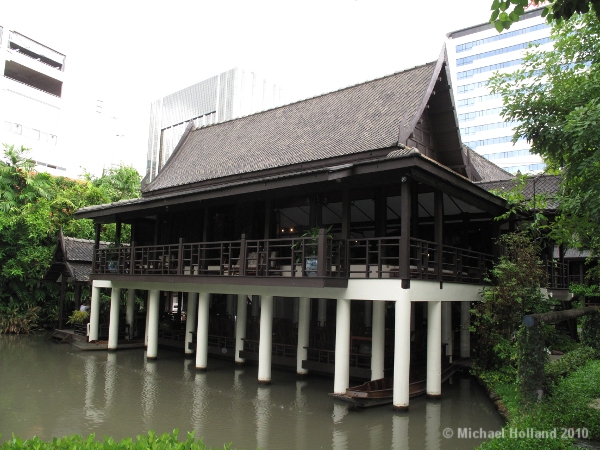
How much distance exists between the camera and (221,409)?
33.1 ft

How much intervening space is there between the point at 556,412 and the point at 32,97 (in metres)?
43.0

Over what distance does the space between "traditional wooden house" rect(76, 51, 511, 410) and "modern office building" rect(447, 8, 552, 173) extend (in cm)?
5575

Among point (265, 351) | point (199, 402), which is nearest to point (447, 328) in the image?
point (265, 351)

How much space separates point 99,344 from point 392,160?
41.3 feet

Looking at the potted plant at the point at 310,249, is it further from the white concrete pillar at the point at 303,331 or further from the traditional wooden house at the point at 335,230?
the white concrete pillar at the point at 303,331

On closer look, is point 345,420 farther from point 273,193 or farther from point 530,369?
point 273,193

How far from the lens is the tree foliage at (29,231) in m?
22.2

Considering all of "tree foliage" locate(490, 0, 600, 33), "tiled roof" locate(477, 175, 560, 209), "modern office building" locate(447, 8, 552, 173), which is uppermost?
"modern office building" locate(447, 8, 552, 173)

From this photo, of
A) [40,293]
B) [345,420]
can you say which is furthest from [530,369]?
[40,293]

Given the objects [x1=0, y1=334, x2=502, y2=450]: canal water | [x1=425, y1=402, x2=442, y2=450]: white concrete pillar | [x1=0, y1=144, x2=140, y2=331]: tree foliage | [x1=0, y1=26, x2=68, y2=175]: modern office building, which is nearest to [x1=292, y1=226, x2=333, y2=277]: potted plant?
[x1=0, y1=334, x2=502, y2=450]: canal water

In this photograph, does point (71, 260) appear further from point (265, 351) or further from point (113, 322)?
point (265, 351)

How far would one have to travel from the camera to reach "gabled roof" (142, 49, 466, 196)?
1375cm

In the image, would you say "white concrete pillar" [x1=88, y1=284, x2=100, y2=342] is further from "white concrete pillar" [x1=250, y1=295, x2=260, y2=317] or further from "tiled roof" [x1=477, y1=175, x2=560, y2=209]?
"tiled roof" [x1=477, y1=175, x2=560, y2=209]

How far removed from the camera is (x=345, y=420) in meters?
9.55
